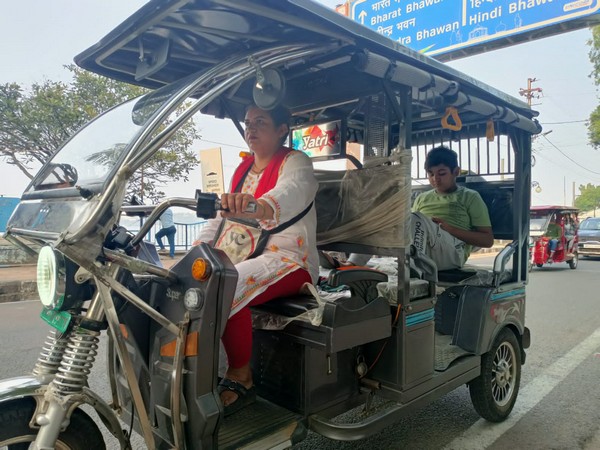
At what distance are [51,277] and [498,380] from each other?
121 inches

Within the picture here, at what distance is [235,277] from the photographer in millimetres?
1891

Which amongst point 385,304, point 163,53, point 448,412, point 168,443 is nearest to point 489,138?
point 385,304

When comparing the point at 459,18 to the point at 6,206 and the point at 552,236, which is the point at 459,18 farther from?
the point at 6,206

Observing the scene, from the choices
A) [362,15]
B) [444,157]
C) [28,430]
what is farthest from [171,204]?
[362,15]

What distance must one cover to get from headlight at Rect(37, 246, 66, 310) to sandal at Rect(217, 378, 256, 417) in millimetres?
851

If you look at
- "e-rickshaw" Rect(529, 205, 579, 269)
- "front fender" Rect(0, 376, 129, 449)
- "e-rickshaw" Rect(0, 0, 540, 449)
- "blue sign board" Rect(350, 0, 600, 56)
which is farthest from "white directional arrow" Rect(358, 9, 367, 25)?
"e-rickshaw" Rect(529, 205, 579, 269)

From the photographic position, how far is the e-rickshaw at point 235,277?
→ 5.73 feet

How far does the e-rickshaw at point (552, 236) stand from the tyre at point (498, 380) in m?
11.2

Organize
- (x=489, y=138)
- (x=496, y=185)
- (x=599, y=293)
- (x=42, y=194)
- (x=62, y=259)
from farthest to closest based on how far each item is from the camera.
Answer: (x=599, y=293) < (x=496, y=185) < (x=489, y=138) < (x=42, y=194) < (x=62, y=259)

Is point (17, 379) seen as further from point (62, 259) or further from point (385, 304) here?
point (385, 304)

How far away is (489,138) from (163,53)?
2.34m

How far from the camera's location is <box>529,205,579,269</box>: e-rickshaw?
44.4ft

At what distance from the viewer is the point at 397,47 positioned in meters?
2.38

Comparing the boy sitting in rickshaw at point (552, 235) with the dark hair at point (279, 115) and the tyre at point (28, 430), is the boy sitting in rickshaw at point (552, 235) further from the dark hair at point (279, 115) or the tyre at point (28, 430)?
the tyre at point (28, 430)
